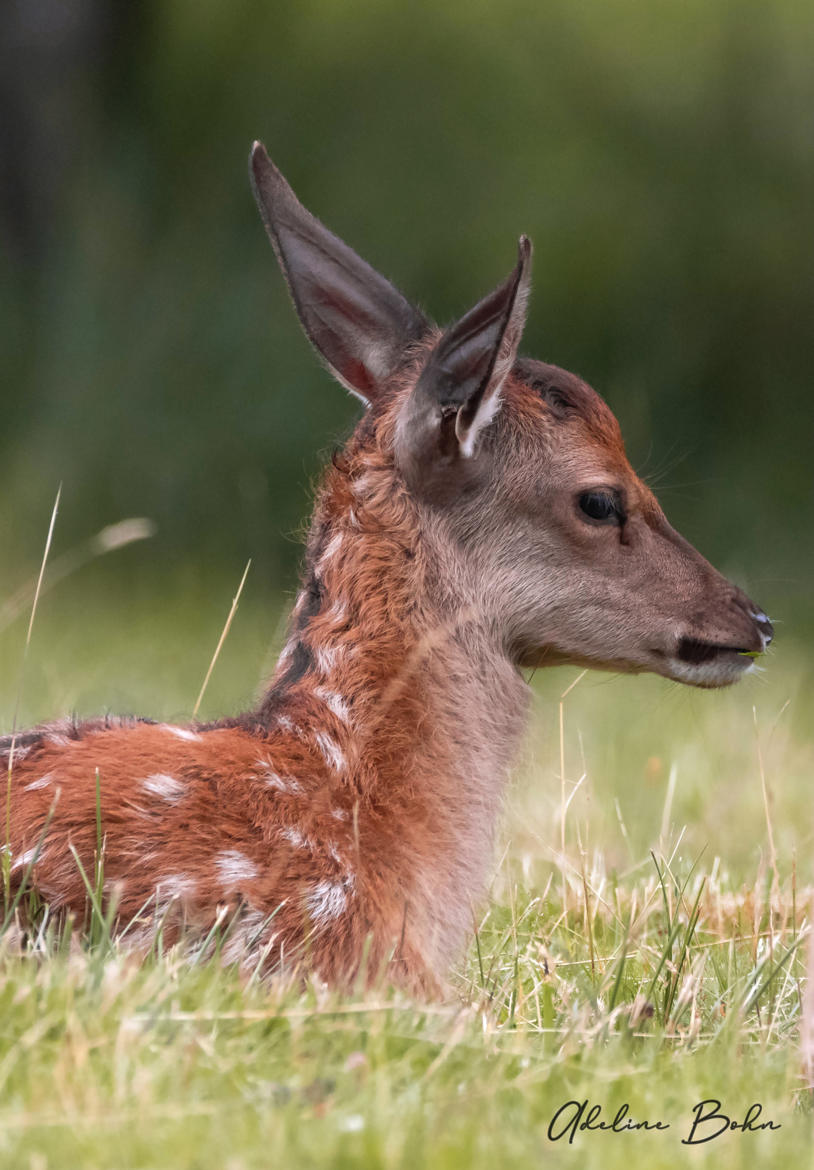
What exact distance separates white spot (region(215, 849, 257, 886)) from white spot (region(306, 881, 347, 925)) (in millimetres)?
137

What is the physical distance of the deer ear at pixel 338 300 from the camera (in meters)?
4.55

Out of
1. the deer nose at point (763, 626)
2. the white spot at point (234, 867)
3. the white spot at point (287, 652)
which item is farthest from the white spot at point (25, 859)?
the deer nose at point (763, 626)

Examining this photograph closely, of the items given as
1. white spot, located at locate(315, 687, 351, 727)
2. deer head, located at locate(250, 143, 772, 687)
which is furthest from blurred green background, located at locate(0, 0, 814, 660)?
white spot, located at locate(315, 687, 351, 727)

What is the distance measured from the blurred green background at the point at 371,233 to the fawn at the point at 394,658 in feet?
18.6

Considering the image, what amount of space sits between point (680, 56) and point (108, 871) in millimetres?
13674

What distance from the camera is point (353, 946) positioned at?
3.70m

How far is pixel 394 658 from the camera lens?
414 cm

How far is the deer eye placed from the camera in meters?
4.43

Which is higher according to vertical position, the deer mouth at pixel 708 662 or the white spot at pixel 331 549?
the white spot at pixel 331 549

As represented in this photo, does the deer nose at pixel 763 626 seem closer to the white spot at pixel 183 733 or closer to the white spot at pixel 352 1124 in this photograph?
the white spot at pixel 183 733

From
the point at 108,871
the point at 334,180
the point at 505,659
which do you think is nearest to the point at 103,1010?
the point at 108,871

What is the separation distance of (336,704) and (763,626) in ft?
3.87

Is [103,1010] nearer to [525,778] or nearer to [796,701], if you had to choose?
[525,778]

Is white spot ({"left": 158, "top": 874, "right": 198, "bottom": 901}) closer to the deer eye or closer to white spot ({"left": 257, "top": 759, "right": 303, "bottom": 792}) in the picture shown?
white spot ({"left": 257, "top": 759, "right": 303, "bottom": 792})
